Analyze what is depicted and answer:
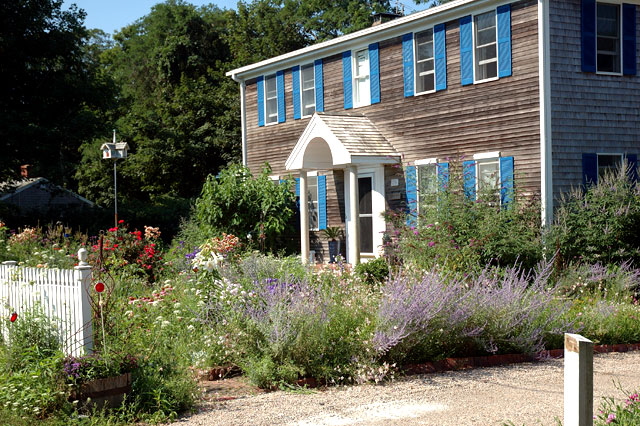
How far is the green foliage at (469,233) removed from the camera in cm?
1229

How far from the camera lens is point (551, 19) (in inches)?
536

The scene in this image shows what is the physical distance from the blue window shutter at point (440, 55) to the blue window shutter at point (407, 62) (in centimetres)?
77

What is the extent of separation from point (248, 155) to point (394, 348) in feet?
47.0

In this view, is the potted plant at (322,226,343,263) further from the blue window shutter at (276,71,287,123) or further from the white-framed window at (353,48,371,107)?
the blue window shutter at (276,71,287,123)

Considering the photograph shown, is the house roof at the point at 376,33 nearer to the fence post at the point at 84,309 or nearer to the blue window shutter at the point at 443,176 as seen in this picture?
the blue window shutter at the point at 443,176

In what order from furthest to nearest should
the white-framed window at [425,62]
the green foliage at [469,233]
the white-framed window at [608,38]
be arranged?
1. the white-framed window at [425,62]
2. the white-framed window at [608,38]
3. the green foliage at [469,233]

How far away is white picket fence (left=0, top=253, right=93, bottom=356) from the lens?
6348mm

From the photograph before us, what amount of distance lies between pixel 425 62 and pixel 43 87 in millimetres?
15047

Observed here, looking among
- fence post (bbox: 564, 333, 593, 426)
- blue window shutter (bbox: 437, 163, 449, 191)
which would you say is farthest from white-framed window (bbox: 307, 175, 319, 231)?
fence post (bbox: 564, 333, 593, 426)

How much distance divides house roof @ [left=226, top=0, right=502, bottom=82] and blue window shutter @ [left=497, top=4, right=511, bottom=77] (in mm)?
188

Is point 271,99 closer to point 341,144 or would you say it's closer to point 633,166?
point 341,144

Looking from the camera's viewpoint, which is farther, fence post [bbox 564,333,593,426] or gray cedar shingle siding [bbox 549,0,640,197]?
gray cedar shingle siding [bbox 549,0,640,197]

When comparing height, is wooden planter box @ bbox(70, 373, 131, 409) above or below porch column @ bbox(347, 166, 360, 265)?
below

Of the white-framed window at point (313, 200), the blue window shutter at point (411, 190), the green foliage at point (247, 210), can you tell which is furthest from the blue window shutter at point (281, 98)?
the blue window shutter at point (411, 190)
